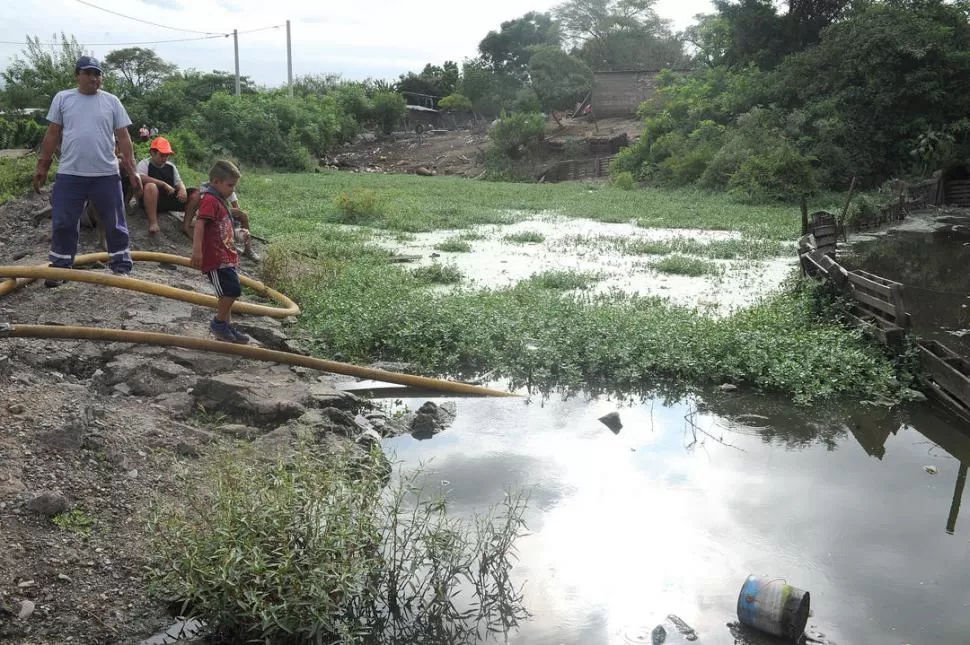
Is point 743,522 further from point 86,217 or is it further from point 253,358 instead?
point 86,217

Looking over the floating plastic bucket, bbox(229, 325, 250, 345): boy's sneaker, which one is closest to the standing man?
bbox(229, 325, 250, 345): boy's sneaker

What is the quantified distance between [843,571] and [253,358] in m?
4.62

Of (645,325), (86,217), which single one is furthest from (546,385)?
(86,217)

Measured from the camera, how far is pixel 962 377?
6.53 metres

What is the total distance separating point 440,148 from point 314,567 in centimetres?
4276

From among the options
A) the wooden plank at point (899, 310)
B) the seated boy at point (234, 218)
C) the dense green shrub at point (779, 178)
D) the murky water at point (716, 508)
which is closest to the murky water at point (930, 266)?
the wooden plank at point (899, 310)

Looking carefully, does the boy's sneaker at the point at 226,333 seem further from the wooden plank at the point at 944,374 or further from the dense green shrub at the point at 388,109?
the dense green shrub at the point at 388,109

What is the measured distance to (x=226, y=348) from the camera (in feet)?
20.9

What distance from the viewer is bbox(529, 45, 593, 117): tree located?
151 ft

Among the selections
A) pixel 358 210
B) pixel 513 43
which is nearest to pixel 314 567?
pixel 358 210

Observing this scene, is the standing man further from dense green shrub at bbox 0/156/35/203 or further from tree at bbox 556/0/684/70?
tree at bbox 556/0/684/70

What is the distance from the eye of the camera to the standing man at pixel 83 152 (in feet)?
21.8

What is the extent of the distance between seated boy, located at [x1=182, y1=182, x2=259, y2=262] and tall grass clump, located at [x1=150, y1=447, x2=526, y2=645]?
3148mm

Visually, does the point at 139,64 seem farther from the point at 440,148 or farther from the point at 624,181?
the point at 624,181
